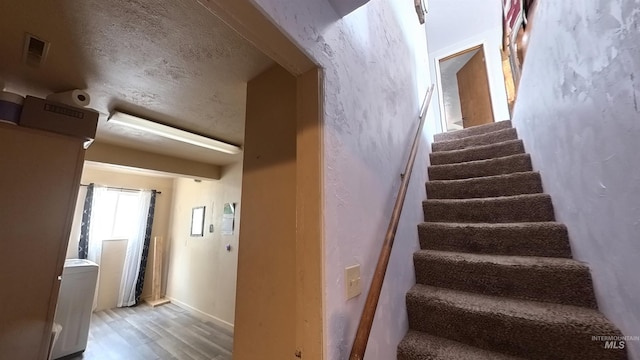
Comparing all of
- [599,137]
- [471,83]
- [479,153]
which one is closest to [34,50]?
[599,137]

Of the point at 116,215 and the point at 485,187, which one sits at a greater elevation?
the point at 485,187

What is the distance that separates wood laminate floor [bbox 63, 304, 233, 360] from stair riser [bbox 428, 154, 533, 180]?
119 inches

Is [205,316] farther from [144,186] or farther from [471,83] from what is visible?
[471,83]

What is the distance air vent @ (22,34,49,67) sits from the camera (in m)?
1.16

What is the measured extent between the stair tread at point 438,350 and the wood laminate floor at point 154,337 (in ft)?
7.54

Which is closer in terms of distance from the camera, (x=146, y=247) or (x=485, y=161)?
(x=485, y=161)

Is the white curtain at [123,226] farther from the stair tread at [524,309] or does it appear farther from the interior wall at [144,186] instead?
the stair tread at [524,309]

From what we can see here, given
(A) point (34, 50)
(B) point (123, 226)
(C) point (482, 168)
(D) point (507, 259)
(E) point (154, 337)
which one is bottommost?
(E) point (154, 337)

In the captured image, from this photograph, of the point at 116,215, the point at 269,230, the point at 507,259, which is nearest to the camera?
the point at 269,230

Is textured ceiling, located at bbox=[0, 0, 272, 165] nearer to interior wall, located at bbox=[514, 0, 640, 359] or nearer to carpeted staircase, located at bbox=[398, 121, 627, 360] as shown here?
interior wall, located at bbox=[514, 0, 640, 359]

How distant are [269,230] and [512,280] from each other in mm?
1340

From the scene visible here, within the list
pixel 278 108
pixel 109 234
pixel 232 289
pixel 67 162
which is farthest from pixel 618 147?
pixel 109 234

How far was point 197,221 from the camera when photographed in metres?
4.09

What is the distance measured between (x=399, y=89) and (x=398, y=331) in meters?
1.64
